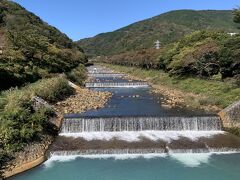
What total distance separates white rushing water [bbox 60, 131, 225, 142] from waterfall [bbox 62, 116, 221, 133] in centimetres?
52

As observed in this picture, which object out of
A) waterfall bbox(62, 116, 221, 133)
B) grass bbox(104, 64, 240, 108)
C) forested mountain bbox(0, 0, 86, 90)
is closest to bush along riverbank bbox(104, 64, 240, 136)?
grass bbox(104, 64, 240, 108)

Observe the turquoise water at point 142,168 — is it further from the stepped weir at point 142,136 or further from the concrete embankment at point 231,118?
the concrete embankment at point 231,118

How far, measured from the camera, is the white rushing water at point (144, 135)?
23359 mm

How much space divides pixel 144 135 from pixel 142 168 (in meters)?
5.02

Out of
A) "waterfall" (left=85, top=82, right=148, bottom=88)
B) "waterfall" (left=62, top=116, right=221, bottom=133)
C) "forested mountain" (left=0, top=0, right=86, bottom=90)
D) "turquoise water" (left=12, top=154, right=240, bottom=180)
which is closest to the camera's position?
"turquoise water" (left=12, top=154, right=240, bottom=180)

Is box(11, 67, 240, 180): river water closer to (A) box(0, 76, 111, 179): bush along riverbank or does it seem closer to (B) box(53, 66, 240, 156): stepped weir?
(B) box(53, 66, 240, 156): stepped weir

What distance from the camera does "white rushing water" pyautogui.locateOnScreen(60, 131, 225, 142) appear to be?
23359 millimetres

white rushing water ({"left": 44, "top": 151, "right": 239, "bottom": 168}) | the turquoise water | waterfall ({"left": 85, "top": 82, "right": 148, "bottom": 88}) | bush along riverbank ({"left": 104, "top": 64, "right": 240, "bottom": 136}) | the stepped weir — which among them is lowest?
the turquoise water

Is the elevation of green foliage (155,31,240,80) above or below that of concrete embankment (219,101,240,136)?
above

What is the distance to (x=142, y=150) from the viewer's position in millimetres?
21250

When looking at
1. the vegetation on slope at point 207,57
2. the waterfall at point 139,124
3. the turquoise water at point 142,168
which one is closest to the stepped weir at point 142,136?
the waterfall at point 139,124

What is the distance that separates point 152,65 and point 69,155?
158ft

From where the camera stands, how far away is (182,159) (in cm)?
2042

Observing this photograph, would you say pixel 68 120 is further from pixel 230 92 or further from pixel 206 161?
pixel 230 92
